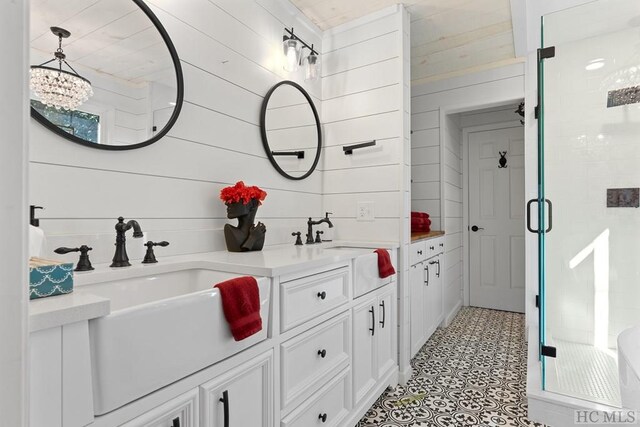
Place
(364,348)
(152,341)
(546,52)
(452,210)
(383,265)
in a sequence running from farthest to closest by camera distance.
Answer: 1. (452,210)
2. (546,52)
3. (383,265)
4. (364,348)
5. (152,341)

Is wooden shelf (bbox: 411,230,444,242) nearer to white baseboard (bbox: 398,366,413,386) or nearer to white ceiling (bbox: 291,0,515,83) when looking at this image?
white baseboard (bbox: 398,366,413,386)

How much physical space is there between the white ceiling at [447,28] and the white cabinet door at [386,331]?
188cm

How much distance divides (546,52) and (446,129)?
1353 mm

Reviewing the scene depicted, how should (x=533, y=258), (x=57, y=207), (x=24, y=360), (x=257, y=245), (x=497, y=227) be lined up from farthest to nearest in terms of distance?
(x=497, y=227), (x=533, y=258), (x=257, y=245), (x=57, y=207), (x=24, y=360)

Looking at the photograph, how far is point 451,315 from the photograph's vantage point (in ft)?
11.8

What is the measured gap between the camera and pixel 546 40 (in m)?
2.21

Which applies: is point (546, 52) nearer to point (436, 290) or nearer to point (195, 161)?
point (436, 290)

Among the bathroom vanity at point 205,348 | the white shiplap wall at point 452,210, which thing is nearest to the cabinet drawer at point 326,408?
the bathroom vanity at point 205,348

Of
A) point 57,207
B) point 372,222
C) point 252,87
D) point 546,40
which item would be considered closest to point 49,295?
point 57,207

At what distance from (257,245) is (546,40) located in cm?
227

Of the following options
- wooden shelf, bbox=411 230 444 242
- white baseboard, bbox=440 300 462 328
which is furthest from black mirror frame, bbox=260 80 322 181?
white baseboard, bbox=440 300 462 328

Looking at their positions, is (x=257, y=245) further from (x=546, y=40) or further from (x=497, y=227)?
(x=497, y=227)

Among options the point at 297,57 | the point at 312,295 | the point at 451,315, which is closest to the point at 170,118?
the point at 312,295

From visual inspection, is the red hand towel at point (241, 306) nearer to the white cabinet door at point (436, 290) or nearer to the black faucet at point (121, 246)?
the black faucet at point (121, 246)
